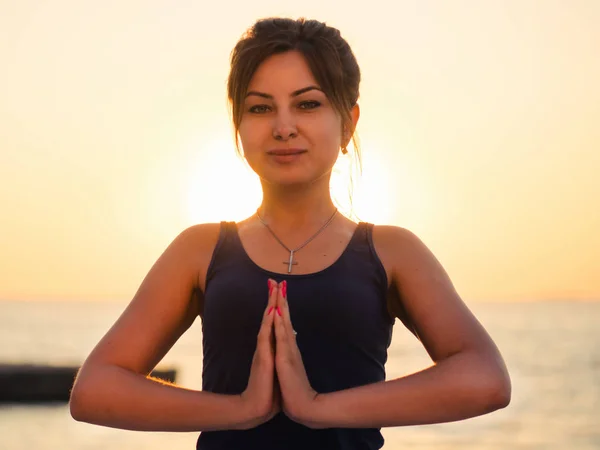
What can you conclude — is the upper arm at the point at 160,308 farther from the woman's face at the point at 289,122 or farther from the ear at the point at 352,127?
the ear at the point at 352,127

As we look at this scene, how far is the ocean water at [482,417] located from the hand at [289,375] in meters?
10.5

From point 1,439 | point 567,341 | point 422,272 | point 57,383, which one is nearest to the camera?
point 422,272

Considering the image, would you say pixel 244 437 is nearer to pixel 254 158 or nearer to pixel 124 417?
pixel 124 417

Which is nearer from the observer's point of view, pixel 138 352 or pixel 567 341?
pixel 138 352

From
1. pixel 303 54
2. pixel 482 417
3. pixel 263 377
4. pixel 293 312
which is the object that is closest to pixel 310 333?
pixel 293 312

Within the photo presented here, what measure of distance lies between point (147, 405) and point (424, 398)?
0.71 meters

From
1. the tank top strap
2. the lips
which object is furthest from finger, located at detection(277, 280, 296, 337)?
the lips

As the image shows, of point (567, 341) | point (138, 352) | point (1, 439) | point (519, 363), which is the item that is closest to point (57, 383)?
point (1, 439)

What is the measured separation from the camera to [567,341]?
123 feet

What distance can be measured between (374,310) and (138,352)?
644 millimetres

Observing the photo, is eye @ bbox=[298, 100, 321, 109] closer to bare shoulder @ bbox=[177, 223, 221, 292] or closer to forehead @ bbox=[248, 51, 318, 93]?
forehead @ bbox=[248, 51, 318, 93]

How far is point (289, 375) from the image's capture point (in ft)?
7.85

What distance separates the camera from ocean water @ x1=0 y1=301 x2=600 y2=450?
1370 centimetres

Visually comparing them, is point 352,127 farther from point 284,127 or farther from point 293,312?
point 293,312
